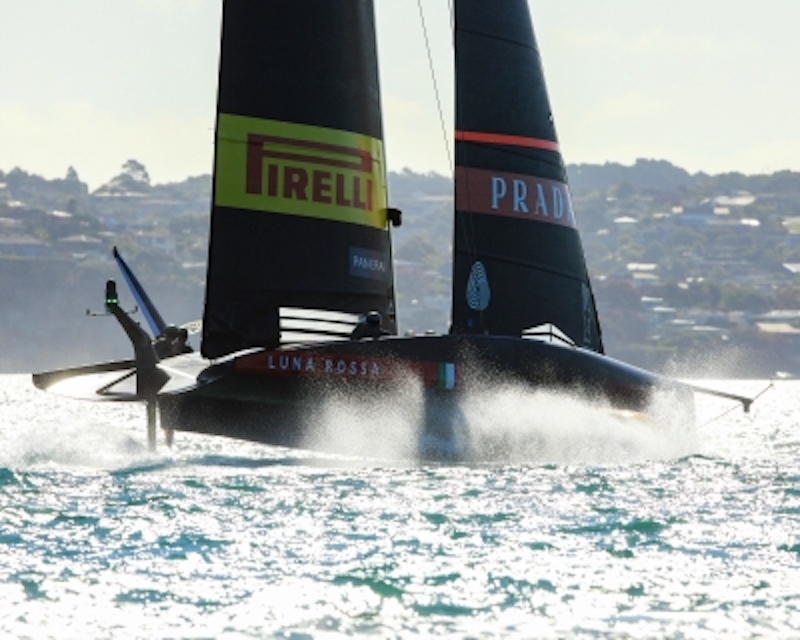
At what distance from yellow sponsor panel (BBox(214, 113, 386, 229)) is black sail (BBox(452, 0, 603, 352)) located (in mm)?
1115

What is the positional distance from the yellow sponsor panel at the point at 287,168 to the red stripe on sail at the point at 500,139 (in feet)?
3.71

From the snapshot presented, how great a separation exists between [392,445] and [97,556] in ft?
16.2

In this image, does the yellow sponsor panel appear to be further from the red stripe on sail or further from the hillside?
the hillside

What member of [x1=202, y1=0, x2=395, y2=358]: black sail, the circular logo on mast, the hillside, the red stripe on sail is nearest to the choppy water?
[x1=202, y1=0, x2=395, y2=358]: black sail

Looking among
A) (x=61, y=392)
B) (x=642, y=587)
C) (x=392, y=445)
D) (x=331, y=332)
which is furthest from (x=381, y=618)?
(x=61, y=392)

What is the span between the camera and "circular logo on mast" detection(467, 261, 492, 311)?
15.9m

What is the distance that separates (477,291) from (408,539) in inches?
236

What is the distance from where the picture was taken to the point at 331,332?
15250mm

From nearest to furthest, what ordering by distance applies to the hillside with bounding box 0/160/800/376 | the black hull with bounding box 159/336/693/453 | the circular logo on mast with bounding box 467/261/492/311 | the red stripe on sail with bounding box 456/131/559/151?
the black hull with bounding box 159/336/693/453 → the circular logo on mast with bounding box 467/261/492/311 → the red stripe on sail with bounding box 456/131/559/151 → the hillside with bounding box 0/160/800/376

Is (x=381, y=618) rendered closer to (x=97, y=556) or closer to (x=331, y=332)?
(x=97, y=556)

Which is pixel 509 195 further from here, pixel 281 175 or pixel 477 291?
pixel 281 175

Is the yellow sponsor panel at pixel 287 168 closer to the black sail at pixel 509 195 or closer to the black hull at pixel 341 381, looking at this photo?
the black sail at pixel 509 195

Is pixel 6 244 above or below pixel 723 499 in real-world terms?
above

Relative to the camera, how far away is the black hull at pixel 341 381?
13961 mm
